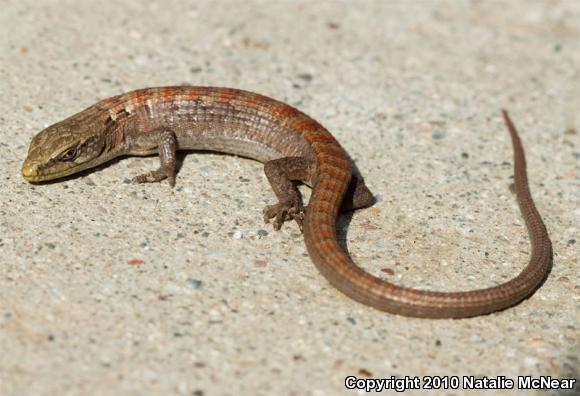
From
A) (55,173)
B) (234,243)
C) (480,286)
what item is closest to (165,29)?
(55,173)

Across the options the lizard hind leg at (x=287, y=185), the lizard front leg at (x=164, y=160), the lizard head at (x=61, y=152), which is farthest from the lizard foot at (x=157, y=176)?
the lizard hind leg at (x=287, y=185)

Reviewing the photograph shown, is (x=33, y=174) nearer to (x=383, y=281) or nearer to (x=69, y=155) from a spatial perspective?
(x=69, y=155)

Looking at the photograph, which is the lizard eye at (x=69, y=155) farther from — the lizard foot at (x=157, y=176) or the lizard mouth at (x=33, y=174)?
the lizard foot at (x=157, y=176)

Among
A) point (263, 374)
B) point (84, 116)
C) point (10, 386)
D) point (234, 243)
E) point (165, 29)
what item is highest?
point (165, 29)

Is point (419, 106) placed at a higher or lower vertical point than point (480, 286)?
higher

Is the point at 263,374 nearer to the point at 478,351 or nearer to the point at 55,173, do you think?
the point at 478,351

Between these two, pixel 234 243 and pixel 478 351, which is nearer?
pixel 478 351
